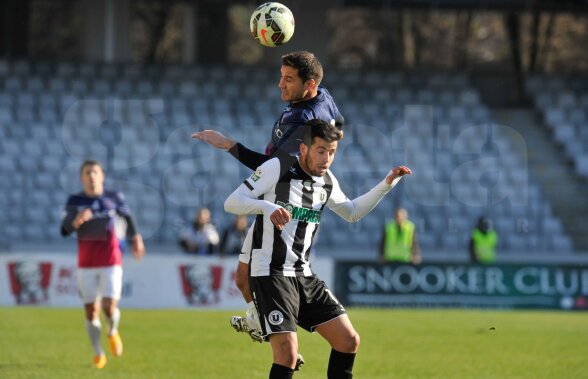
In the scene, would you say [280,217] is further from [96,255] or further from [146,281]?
[146,281]

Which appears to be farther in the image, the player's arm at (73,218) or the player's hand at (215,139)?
the player's arm at (73,218)

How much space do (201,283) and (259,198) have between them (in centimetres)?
1330

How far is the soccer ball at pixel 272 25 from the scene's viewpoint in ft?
27.3

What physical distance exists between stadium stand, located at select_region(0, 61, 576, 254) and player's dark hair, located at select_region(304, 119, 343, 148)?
55.0 feet

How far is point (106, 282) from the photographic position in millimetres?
12211

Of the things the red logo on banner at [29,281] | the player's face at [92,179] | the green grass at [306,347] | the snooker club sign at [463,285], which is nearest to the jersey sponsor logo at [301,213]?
the green grass at [306,347]

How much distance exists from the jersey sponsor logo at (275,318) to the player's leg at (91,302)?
4947 mm

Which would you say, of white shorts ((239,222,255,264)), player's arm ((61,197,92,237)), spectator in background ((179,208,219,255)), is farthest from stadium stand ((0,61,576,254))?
white shorts ((239,222,255,264))

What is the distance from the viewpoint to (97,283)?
40.3 feet

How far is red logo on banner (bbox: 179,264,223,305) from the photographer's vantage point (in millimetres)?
20688

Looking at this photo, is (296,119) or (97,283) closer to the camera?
(296,119)

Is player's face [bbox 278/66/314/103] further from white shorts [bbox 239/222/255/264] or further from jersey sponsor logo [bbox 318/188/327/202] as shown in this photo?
white shorts [bbox 239/222/255/264]

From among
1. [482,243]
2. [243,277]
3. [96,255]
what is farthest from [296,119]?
[482,243]

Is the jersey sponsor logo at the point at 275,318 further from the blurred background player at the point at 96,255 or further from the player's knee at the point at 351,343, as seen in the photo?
the blurred background player at the point at 96,255
